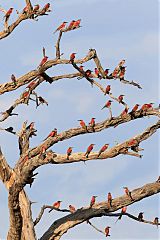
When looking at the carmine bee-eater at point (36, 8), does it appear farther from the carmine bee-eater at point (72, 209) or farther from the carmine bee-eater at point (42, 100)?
the carmine bee-eater at point (72, 209)

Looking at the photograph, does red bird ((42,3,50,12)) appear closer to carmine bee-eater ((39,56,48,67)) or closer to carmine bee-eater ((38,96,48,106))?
carmine bee-eater ((39,56,48,67))

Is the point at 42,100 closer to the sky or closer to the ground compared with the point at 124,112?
closer to the sky

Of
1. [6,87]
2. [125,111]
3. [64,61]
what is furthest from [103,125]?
[6,87]

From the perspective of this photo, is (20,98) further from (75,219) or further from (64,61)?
(75,219)

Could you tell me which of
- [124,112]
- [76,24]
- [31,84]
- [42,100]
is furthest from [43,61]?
[124,112]

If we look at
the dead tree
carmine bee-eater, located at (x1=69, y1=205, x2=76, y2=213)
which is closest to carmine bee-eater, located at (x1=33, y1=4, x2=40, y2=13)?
the dead tree

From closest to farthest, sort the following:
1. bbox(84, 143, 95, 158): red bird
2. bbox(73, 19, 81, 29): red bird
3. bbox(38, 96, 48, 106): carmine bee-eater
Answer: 1. bbox(84, 143, 95, 158): red bird
2. bbox(73, 19, 81, 29): red bird
3. bbox(38, 96, 48, 106): carmine bee-eater

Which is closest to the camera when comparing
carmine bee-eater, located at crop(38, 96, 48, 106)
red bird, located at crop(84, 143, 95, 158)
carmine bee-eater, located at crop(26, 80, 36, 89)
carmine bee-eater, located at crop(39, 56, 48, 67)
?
red bird, located at crop(84, 143, 95, 158)

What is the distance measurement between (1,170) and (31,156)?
0.81 metres

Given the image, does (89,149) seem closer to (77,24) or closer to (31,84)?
(31,84)

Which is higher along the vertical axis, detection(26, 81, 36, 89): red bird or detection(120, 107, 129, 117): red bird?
detection(26, 81, 36, 89): red bird

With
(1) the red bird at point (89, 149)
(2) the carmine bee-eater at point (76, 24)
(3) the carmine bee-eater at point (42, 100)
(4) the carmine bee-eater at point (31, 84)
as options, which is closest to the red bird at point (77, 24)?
(2) the carmine bee-eater at point (76, 24)

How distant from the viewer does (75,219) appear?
52.4ft

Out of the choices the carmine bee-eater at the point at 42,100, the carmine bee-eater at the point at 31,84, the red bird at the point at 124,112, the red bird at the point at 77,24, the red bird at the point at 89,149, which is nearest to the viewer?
the red bird at the point at 124,112
